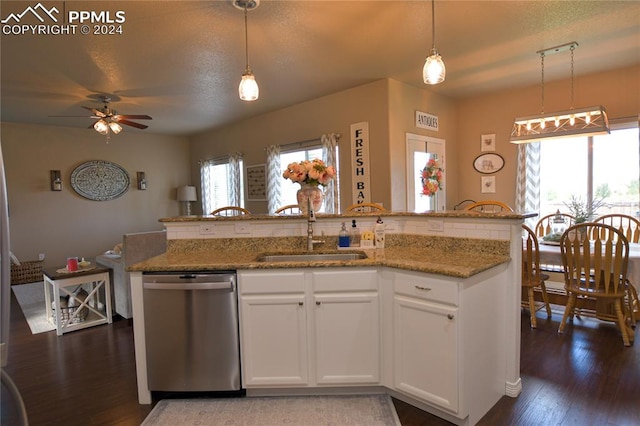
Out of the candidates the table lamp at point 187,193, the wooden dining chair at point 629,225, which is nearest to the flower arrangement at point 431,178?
the wooden dining chair at point 629,225

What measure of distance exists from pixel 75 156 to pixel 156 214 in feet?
5.83

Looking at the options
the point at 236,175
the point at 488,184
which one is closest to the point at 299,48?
the point at 488,184

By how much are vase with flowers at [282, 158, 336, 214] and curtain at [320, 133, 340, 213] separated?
94.6 inches

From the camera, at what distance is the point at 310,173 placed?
8.20 ft

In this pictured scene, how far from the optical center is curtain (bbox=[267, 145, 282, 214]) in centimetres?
587

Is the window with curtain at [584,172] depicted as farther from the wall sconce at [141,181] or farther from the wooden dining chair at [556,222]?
the wall sconce at [141,181]

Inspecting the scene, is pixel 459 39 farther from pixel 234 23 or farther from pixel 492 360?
pixel 492 360

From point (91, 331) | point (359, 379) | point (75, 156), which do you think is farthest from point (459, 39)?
point (75, 156)

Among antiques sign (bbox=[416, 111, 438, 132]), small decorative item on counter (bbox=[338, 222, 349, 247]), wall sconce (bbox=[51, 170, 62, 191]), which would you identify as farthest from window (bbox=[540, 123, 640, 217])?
wall sconce (bbox=[51, 170, 62, 191])

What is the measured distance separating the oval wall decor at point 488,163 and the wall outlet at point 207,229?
13.8 ft

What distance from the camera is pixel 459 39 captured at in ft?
10.7

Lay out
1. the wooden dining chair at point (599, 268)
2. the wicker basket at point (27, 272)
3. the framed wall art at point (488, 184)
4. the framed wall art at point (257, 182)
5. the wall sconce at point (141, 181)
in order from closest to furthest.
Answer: the wooden dining chair at point (599, 268)
the framed wall art at point (488, 184)
the wicker basket at point (27, 272)
the framed wall art at point (257, 182)
the wall sconce at point (141, 181)

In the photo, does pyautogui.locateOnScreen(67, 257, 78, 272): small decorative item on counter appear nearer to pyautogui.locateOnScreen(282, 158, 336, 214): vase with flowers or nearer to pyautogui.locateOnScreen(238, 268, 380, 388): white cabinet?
pyautogui.locateOnScreen(238, 268, 380, 388): white cabinet

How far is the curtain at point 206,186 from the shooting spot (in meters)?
7.49
